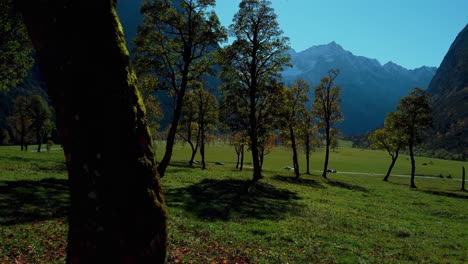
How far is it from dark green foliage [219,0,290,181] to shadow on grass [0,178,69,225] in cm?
2101

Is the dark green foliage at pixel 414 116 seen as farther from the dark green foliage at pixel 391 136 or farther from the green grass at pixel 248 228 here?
the green grass at pixel 248 228

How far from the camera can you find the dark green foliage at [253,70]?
36062 mm

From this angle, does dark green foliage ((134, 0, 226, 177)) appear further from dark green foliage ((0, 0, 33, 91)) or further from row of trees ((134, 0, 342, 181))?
dark green foliage ((0, 0, 33, 91))

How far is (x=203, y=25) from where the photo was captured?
29250 millimetres

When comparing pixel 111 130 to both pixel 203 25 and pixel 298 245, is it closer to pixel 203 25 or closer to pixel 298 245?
pixel 298 245

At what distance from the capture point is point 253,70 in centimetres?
3703

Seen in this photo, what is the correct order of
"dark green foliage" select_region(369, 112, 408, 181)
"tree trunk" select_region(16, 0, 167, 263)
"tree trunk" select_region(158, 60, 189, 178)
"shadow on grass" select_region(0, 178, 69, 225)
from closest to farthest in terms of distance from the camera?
"tree trunk" select_region(16, 0, 167, 263), "shadow on grass" select_region(0, 178, 69, 225), "tree trunk" select_region(158, 60, 189, 178), "dark green foliage" select_region(369, 112, 408, 181)

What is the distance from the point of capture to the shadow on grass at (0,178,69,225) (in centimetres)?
1565

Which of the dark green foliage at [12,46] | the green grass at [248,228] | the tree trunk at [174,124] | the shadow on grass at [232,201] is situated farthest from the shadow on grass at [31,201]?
the dark green foliage at [12,46]

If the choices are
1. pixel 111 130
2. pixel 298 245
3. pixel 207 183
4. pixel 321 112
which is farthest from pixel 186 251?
pixel 321 112

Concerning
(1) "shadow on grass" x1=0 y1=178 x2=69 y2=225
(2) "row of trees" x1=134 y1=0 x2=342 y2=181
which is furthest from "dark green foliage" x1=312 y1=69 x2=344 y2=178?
(1) "shadow on grass" x1=0 y1=178 x2=69 y2=225

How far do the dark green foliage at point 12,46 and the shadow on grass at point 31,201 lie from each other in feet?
51.2

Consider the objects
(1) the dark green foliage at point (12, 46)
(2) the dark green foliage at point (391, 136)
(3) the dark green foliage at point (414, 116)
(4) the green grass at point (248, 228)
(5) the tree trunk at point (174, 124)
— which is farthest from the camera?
(2) the dark green foliage at point (391, 136)

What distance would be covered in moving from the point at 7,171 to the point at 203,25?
2217 cm
